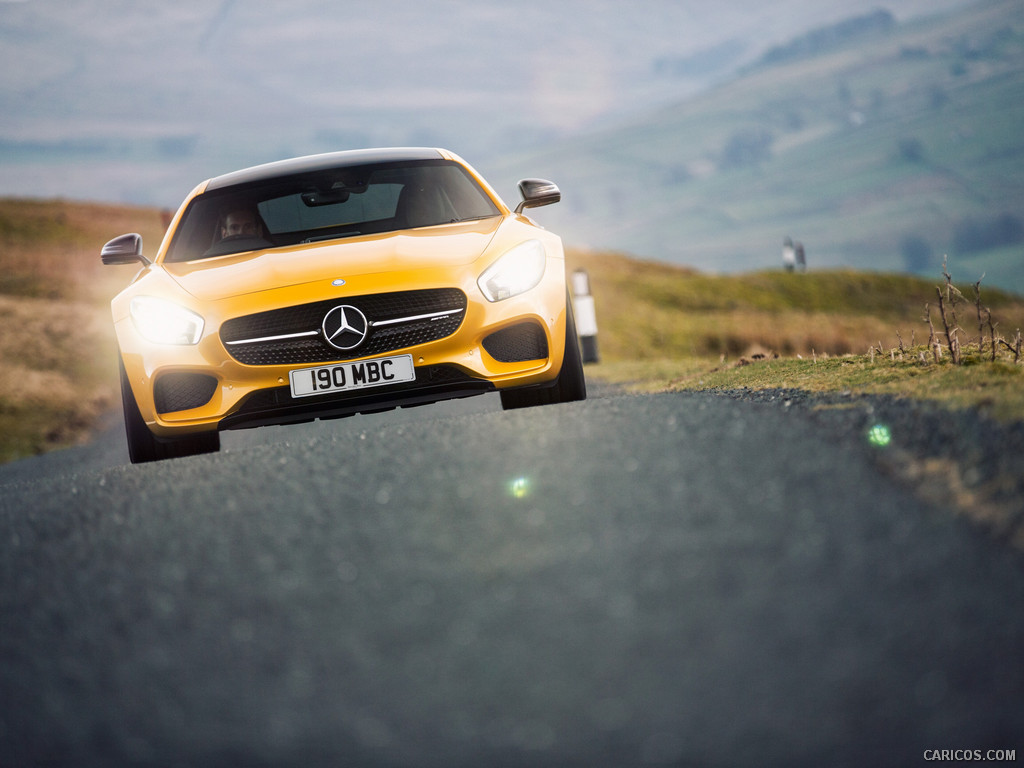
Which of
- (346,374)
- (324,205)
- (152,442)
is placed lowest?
(152,442)

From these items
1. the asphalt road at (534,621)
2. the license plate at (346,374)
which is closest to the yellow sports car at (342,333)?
the license plate at (346,374)

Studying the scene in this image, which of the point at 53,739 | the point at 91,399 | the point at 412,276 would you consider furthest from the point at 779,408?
the point at 91,399

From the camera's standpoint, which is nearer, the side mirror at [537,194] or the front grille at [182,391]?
the front grille at [182,391]

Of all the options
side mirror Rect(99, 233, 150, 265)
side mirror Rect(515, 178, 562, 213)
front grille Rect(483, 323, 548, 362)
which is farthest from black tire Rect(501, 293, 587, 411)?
side mirror Rect(99, 233, 150, 265)

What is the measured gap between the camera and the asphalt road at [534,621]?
2.04 meters

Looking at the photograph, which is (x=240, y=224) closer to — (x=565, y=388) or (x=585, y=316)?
(x=565, y=388)

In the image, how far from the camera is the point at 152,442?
5574 mm

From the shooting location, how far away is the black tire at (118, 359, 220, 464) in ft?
18.1

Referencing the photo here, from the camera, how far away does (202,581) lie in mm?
2934

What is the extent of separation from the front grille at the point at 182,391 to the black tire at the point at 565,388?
161cm

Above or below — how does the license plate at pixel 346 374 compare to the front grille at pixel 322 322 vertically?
below
